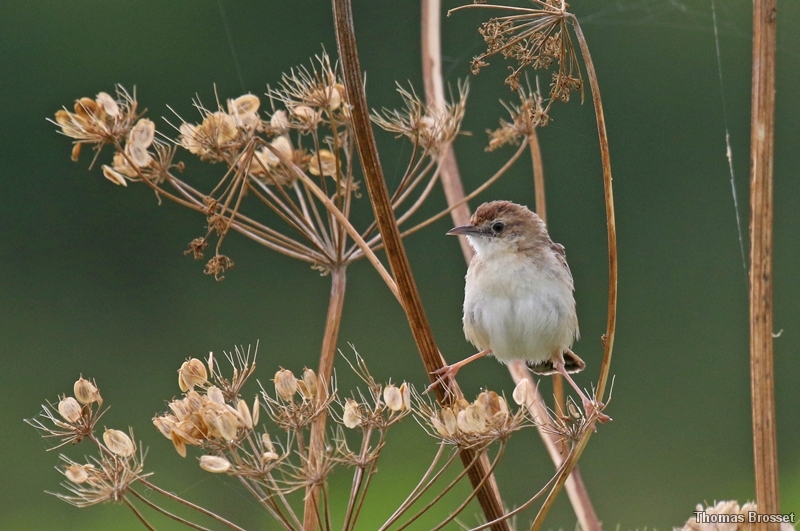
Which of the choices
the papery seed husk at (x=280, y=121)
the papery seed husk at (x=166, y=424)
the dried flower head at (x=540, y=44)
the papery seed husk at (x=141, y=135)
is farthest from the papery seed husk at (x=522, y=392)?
the papery seed husk at (x=141, y=135)

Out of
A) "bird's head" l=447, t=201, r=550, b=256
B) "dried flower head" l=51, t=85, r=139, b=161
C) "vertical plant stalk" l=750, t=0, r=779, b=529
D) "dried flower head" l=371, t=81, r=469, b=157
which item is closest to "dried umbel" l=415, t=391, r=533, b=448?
"vertical plant stalk" l=750, t=0, r=779, b=529

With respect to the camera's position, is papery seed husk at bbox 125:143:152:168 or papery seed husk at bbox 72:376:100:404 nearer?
papery seed husk at bbox 72:376:100:404

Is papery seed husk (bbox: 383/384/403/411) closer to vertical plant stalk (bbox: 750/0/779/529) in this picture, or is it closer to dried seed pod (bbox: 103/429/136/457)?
dried seed pod (bbox: 103/429/136/457)

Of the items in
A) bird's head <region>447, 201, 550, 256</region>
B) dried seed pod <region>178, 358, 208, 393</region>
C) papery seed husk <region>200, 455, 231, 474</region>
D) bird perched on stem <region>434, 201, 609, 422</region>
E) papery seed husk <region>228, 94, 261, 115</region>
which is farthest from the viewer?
bird's head <region>447, 201, 550, 256</region>

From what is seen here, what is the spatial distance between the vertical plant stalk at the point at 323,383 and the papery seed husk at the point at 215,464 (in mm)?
162

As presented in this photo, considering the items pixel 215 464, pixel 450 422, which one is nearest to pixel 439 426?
pixel 450 422

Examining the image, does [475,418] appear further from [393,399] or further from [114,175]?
[114,175]

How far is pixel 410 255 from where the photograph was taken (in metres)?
13.0

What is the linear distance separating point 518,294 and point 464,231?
0.34 meters

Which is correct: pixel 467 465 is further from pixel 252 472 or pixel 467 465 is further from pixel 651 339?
pixel 651 339

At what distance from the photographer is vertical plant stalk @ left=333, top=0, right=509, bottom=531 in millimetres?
1843

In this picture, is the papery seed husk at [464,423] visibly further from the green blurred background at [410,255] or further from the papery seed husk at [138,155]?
the green blurred background at [410,255]

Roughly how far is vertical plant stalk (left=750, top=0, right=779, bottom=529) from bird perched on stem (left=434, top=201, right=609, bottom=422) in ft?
3.84

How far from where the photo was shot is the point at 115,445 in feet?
6.55
